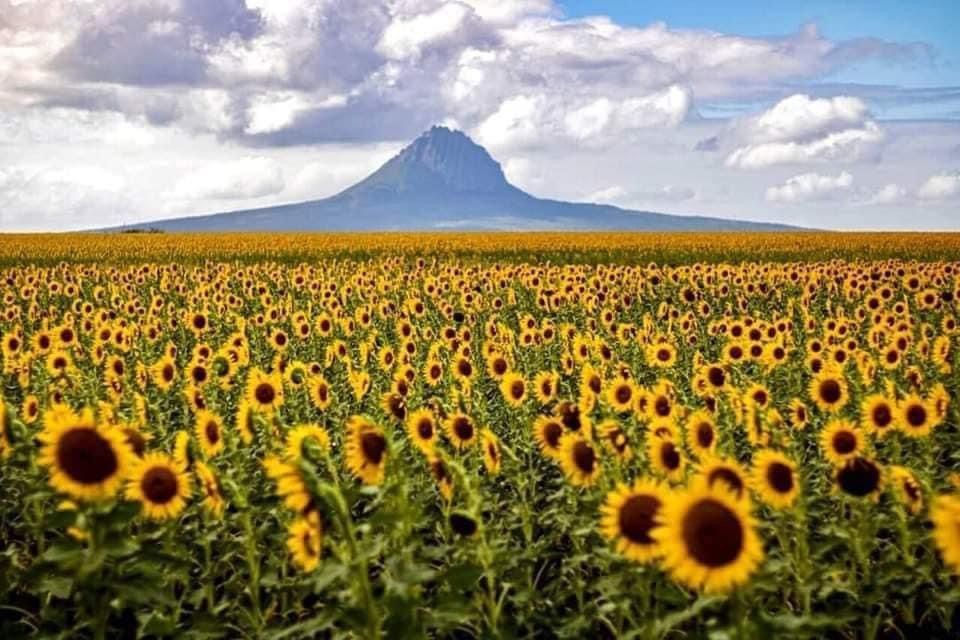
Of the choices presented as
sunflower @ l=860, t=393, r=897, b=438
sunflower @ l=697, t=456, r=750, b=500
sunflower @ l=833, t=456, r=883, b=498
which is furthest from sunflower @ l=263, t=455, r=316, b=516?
sunflower @ l=860, t=393, r=897, b=438

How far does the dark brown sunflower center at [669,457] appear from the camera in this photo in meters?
5.43

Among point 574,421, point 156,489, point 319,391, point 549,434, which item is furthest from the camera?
point 319,391

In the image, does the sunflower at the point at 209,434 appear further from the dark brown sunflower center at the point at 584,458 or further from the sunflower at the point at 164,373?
the sunflower at the point at 164,373

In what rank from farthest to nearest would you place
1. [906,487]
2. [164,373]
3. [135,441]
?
[164,373]
[906,487]
[135,441]

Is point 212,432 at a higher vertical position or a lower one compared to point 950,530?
lower

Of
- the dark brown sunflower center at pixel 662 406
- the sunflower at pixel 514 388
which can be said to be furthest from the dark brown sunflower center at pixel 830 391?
the sunflower at pixel 514 388

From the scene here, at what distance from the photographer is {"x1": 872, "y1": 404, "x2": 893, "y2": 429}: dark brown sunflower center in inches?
264

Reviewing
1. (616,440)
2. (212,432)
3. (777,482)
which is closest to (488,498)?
(616,440)

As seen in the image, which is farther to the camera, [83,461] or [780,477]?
[780,477]

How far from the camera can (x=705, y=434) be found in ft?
20.1

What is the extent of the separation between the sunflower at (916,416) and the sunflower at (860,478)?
6.29 feet

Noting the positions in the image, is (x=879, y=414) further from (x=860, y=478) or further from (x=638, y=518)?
(x=638, y=518)

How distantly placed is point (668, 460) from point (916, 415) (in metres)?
2.17

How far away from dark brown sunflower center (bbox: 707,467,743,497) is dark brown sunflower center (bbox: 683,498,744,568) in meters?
0.54
